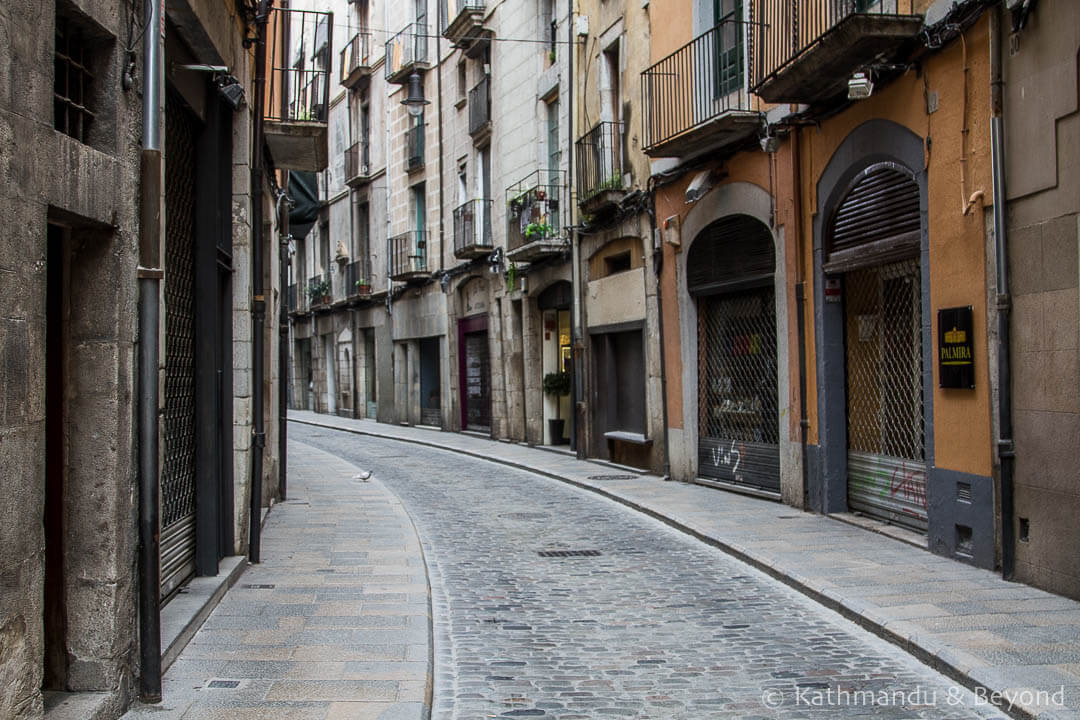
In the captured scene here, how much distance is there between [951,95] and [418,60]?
21.5 m

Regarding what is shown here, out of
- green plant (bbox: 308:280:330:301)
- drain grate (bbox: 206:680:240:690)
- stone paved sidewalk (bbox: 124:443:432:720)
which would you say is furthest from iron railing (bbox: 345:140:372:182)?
drain grate (bbox: 206:680:240:690)

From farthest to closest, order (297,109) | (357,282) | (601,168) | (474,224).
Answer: (357,282), (474,224), (601,168), (297,109)

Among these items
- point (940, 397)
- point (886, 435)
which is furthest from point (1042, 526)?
point (886, 435)

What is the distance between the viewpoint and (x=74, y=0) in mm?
4379

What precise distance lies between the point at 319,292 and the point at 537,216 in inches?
754

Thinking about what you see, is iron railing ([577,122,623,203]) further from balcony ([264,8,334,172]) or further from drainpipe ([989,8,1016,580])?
drainpipe ([989,8,1016,580])

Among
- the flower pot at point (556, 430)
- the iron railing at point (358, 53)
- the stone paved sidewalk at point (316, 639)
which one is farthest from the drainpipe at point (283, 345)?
the iron railing at point (358, 53)

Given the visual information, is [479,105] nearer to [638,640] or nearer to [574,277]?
[574,277]

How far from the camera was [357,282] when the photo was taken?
1321 inches

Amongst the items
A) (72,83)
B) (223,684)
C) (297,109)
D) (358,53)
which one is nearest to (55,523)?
(223,684)

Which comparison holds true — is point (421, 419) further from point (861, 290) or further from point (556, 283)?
point (861, 290)

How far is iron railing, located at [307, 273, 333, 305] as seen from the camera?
121ft

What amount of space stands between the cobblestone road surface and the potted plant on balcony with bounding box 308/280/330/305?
2681cm

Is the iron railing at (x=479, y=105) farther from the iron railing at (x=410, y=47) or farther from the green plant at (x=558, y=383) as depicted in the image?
the green plant at (x=558, y=383)
